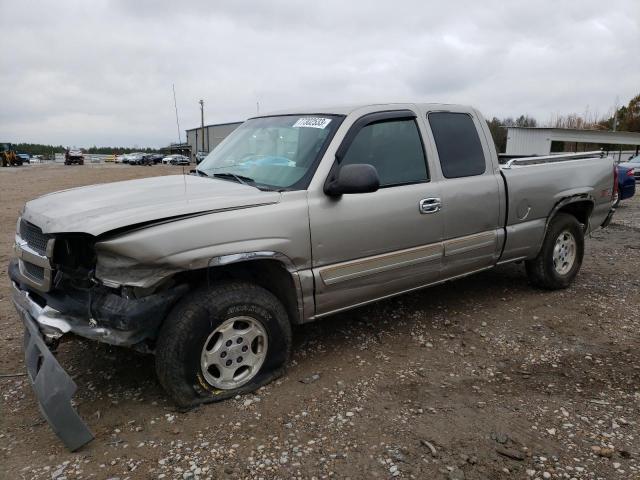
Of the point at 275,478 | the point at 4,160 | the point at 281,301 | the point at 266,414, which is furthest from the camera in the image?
the point at 4,160

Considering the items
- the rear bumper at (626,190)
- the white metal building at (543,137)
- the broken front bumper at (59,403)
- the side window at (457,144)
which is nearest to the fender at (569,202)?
the side window at (457,144)

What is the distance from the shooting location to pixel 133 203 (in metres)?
3.03

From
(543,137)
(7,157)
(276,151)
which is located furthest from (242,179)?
(7,157)

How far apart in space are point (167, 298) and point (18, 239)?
1.39 metres

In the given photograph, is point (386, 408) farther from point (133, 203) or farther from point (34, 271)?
point (34, 271)

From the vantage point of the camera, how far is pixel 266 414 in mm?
2998

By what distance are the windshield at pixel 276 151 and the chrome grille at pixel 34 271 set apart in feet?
4.57

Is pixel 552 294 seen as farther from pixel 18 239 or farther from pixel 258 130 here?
pixel 18 239

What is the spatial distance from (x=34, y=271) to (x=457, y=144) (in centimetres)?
333

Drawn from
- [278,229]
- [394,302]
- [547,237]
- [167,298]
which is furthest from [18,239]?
[547,237]

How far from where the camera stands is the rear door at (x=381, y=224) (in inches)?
132

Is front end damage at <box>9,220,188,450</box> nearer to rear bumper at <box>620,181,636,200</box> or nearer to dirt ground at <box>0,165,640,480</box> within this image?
dirt ground at <box>0,165,640,480</box>

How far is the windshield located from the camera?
3.45 metres

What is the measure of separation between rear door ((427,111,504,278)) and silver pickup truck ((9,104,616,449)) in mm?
15
